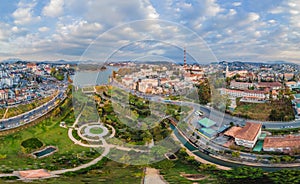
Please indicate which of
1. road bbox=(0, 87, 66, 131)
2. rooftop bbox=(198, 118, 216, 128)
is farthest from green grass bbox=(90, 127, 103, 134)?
rooftop bbox=(198, 118, 216, 128)

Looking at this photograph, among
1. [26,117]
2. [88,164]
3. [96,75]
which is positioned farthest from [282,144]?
[26,117]

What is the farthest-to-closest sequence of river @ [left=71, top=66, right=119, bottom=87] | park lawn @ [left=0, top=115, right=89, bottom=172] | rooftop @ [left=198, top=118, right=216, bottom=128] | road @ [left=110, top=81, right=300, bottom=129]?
road @ [left=110, top=81, right=300, bottom=129] < rooftop @ [left=198, top=118, right=216, bottom=128] < park lawn @ [left=0, top=115, right=89, bottom=172] < river @ [left=71, top=66, right=119, bottom=87]

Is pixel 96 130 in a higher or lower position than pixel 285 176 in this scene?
higher

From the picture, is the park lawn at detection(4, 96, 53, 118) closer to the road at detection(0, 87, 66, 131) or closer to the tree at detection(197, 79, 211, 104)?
the road at detection(0, 87, 66, 131)

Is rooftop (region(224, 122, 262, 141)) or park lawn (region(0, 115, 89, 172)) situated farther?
rooftop (region(224, 122, 262, 141))

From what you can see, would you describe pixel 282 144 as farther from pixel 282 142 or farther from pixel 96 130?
pixel 96 130

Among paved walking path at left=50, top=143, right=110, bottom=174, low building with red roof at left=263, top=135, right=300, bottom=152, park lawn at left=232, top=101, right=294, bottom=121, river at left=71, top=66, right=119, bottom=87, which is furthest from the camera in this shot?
park lawn at left=232, top=101, right=294, bottom=121

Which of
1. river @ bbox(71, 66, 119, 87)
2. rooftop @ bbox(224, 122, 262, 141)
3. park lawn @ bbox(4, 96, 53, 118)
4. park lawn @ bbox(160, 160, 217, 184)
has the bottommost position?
park lawn @ bbox(160, 160, 217, 184)

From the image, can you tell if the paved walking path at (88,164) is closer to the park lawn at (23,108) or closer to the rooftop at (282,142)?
the rooftop at (282,142)

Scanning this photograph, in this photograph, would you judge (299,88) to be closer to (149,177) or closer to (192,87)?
(192,87)

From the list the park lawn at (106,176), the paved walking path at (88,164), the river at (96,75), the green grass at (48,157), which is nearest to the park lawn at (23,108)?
the green grass at (48,157)

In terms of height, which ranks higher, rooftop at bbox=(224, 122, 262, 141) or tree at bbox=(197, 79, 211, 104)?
tree at bbox=(197, 79, 211, 104)

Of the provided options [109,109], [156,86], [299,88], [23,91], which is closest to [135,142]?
[109,109]
